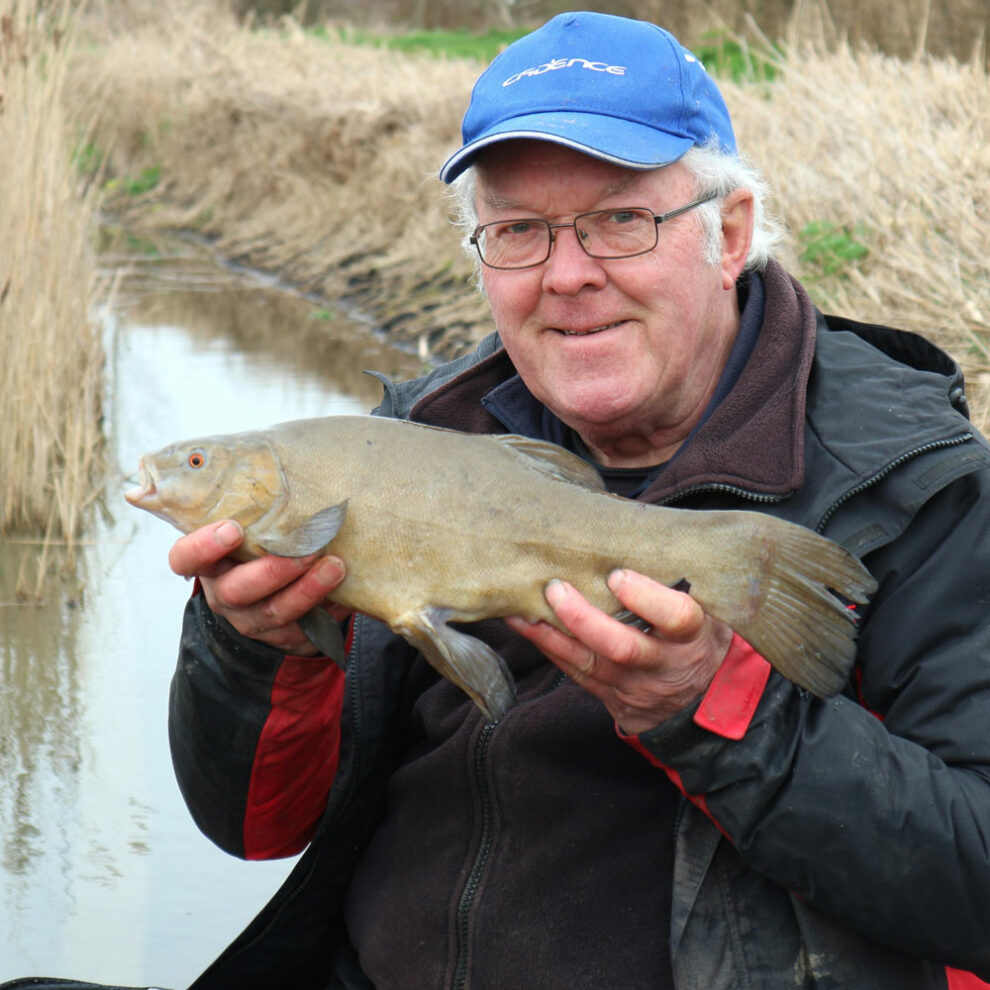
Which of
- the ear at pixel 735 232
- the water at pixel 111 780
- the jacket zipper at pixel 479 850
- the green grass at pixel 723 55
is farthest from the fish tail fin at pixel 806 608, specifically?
the green grass at pixel 723 55

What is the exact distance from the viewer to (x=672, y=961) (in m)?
2.12

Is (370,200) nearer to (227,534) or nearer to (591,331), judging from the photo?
(591,331)

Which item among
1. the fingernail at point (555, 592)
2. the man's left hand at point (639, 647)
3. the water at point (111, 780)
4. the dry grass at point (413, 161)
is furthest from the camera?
the dry grass at point (413, 161)

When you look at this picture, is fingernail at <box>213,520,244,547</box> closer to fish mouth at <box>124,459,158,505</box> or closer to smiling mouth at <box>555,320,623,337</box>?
fish mouth at <box>124,459,158,505</box>

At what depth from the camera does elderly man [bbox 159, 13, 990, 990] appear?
201 cm

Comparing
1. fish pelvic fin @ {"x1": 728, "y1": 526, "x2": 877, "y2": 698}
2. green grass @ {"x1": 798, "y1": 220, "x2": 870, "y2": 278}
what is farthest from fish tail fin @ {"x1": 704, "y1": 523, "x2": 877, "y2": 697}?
green grass @ {"x1": 798, "y1": 220, "x2": 870, "y2": 278}

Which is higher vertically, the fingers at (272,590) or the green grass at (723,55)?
the green grass at (723,55)

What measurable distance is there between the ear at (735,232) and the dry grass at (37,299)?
3.62 metres

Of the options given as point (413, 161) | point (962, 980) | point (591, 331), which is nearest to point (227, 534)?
point (591, 331)

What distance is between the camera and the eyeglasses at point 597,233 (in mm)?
2424

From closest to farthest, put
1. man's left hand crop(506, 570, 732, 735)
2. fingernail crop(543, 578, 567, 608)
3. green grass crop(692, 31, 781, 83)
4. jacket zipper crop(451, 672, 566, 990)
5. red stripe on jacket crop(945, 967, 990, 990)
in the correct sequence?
man's left hand crop(506, 570, 732, 735), fingernail crop(543, 578, 567, 608), red stripe on jacket crop(945, 967, 990, 990), jacket zipper crop(451, 672, 566, 990), green grass crop(692, 31, 781, 83)

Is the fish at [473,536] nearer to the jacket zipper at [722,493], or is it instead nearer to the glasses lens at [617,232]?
the jacket zipper at [722,493]

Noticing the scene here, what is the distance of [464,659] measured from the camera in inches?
84.2

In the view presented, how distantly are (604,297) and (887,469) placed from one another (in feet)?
1.90
